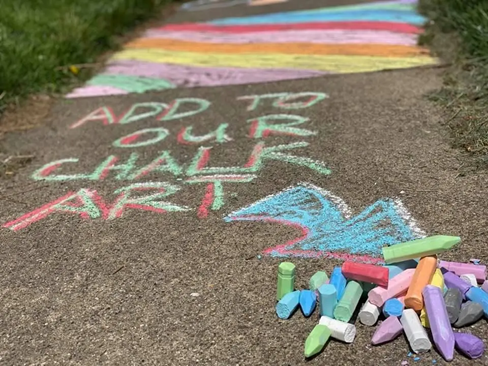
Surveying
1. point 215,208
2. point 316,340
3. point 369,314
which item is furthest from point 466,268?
point 215,208

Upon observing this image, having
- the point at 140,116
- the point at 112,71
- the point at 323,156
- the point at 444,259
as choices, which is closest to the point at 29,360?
the point at 444,259

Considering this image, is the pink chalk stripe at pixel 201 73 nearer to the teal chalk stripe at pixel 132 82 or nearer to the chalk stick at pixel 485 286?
the teal chalk stripe at pixel 132 82

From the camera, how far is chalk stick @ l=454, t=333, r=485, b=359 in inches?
87.0

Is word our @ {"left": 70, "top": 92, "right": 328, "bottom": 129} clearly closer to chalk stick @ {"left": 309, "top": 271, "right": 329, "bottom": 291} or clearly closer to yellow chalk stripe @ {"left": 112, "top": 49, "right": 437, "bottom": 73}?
yellow chalk stripe @ {"left": 112, "top": 49, "right": 437, "bottom": 73}

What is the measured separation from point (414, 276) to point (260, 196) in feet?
4.33

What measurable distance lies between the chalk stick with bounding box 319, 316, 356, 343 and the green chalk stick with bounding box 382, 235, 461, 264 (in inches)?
16.3

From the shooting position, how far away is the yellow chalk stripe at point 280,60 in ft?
18.8

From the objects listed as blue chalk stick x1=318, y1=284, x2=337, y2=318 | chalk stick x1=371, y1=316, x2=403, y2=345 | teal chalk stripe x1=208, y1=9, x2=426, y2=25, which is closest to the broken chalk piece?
chalk stick x1=371, y1=316, x2=403, y2=345

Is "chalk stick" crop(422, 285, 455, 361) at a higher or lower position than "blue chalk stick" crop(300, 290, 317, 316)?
higher

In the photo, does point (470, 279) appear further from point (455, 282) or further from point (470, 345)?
point (470, 345)

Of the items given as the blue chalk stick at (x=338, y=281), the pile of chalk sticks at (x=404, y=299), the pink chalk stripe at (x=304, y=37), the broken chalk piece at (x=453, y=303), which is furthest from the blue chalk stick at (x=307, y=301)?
the pink chalk stripe at (x=304, y=37)

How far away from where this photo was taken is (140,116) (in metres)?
5.24

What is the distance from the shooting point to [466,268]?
8.48ft

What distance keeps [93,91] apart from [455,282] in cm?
462
